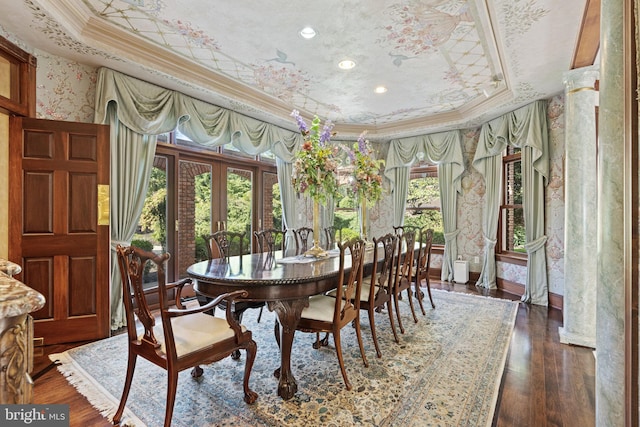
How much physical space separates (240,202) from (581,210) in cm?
436

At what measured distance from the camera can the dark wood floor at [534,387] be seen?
72.2 inches

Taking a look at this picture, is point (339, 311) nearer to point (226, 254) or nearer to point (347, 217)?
point (226, 254)

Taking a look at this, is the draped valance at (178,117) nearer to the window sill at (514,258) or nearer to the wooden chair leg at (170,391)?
the wooden chair leg at (170,391)

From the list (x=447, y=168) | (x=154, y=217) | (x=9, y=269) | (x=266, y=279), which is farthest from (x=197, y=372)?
(x=447, y=168)

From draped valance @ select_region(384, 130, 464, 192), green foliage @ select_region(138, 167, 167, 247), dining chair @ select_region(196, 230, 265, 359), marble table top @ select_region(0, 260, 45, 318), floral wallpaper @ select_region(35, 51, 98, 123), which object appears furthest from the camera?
draped valance @ select_region(384, 130, 464, 192)

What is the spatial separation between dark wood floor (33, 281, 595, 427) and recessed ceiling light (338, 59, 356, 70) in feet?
10.1

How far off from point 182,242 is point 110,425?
8.89ft

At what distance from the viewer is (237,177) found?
16.5 ft

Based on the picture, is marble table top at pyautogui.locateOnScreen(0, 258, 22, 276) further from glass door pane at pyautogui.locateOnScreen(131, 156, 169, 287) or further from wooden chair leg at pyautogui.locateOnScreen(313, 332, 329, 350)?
glass door pane at pyautogui.locateOnScreen(131, 156, 169, 287)

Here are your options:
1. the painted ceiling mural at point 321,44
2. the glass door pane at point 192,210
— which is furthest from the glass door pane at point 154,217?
the painted ceiling mural at point 321,44

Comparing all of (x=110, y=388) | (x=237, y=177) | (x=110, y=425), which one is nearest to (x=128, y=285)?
(x=110, y=425)

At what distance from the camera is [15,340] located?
85cm

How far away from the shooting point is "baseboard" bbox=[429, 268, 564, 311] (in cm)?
395

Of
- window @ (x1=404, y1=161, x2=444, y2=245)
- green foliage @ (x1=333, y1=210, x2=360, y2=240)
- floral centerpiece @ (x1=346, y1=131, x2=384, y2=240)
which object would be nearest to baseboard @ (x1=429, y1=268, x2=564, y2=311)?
window @ (x1=404, y1=161, x2=444, y2=245)
